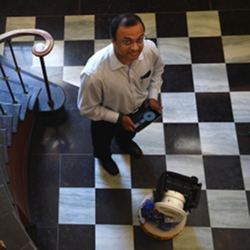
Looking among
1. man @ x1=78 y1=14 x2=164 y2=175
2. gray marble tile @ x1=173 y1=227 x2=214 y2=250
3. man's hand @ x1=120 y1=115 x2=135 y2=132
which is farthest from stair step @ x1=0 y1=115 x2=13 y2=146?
gray marble tile @ x1=173 y1=227 x2=214 y2=250

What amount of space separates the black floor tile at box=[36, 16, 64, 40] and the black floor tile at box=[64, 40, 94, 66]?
0.12 meters

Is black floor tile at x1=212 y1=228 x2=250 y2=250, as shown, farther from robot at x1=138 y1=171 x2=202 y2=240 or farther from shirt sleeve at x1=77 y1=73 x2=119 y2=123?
shirt sleeve at x1=77 y1=73 x2=119 y2=123

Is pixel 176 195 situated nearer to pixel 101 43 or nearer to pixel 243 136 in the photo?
pixel 243 136

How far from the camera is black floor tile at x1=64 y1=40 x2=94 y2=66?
316 cm

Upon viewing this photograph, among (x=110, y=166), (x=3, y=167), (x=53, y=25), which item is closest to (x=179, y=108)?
(x=110, y=166)

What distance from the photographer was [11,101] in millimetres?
2697

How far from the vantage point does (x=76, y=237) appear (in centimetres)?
254

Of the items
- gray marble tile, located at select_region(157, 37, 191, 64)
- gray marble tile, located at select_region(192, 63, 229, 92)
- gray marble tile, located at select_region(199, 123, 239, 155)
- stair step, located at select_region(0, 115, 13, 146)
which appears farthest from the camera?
gray marble tile, located at select_region(157, 37, 191, 64)

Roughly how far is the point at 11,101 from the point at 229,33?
1.85 meters

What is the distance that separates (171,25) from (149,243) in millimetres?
1803

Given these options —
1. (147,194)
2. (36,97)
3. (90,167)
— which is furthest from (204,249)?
(36,97)

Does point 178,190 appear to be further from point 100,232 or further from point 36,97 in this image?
point 36,97

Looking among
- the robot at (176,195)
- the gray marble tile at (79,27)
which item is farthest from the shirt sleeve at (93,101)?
the gray marble tile at (79,27)

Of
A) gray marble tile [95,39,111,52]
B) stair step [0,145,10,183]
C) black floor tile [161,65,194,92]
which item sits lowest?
stair step [0,145,10,183]
